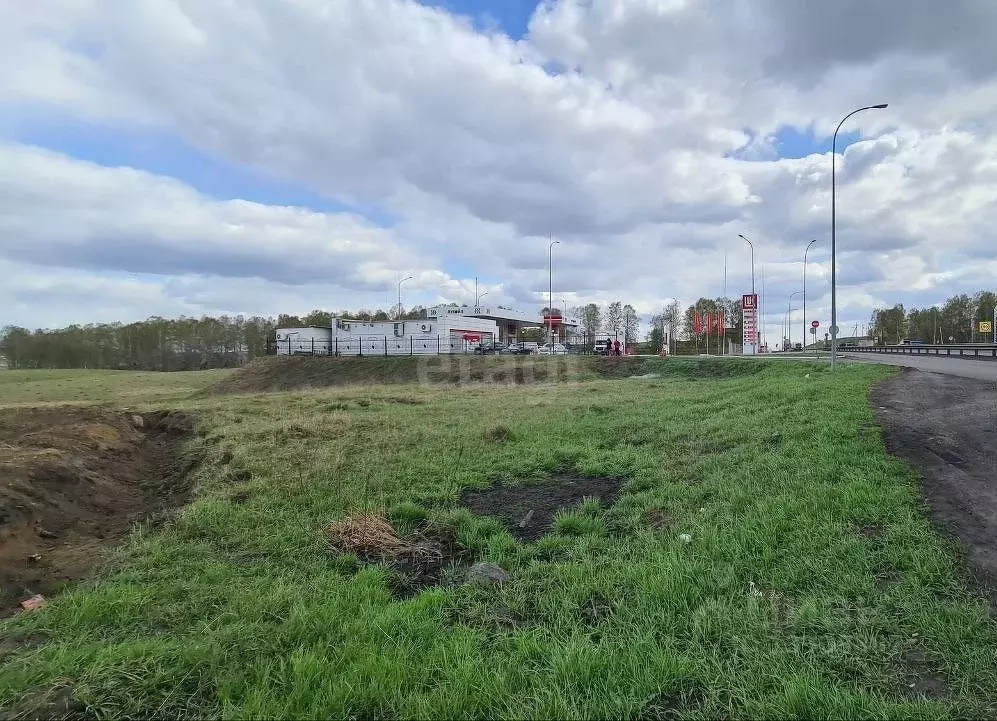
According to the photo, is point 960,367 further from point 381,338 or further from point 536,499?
point 381,338

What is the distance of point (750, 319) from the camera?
48281 mm

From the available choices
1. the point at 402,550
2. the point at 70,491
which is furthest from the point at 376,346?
the point at 402,550

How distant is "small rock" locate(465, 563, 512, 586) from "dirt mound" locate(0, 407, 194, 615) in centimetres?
416

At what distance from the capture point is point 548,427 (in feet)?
47.1

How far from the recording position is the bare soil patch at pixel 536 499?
7172mm

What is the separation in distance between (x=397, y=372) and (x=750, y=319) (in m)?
32.2

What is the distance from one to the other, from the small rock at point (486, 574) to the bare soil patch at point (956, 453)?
3.84m

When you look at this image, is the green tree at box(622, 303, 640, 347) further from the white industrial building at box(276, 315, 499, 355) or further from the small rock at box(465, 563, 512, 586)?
the small rock at box(465, 563, 512, 586)

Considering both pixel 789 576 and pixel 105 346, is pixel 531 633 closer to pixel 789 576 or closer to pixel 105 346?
pixel 789 576

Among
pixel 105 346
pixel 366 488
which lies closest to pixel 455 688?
pixel 366 488

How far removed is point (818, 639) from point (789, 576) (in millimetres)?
1048

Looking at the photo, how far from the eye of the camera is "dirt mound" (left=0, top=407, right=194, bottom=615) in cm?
589

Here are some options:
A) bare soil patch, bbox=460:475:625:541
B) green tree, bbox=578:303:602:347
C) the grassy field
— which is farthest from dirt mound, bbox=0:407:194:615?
green tree, bbox=578:303:602:347

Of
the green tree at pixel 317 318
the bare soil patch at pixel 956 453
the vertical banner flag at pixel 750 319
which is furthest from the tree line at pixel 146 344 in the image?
the bare soil patch at pixel 956 453
